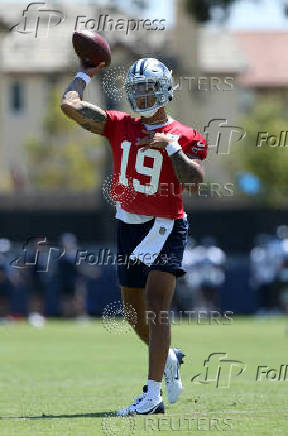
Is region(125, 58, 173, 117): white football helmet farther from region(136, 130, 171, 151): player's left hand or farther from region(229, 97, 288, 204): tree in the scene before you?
region(229, 97, 288, 204): tree

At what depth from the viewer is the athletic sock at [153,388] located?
23.8 feet

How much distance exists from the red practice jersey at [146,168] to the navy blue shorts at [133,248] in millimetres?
101

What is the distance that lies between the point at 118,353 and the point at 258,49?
52901 millimetres

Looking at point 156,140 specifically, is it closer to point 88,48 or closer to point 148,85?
point 148,85

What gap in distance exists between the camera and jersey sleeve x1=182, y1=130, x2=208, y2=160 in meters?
7.40

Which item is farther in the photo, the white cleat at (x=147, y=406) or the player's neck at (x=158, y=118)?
the player's neck at (x=158, y=118)

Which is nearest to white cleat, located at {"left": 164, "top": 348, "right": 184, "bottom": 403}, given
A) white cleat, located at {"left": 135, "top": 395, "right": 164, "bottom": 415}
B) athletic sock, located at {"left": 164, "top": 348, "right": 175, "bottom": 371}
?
athletic sock, located at {"left": 164, "top": 348, "right": 175, "bottom": 371}

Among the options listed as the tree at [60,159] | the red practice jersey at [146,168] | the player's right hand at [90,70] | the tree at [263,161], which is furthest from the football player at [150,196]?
the tree at [60,159]

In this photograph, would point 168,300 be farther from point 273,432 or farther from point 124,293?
point 273,432

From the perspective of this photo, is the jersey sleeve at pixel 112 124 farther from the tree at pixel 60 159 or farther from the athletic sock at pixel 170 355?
the tree at pixel 60 159

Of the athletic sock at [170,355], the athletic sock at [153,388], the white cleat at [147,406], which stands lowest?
the white cleat at [147,406]

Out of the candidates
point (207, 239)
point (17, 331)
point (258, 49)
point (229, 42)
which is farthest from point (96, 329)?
point (258, 49)

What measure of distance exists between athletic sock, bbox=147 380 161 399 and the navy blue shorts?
Result: 0.67 metres

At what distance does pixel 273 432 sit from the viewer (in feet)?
21.7
